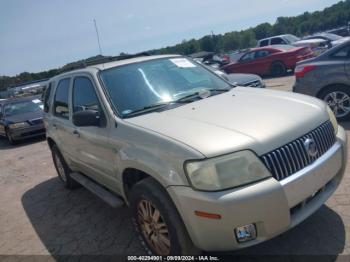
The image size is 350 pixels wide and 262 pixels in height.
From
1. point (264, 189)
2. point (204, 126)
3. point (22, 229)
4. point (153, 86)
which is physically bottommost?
point (22, 229)

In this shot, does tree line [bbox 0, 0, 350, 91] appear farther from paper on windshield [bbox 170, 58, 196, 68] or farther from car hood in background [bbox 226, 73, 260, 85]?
paper on windshield [bbox 170, 58, 196, 68]

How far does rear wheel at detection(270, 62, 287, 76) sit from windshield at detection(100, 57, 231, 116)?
12.9 m

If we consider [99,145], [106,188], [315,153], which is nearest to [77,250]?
[106,188]

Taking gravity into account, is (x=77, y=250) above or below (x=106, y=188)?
below

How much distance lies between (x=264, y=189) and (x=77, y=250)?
2403 millimetres

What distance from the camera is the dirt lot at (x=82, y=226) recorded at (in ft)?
11.2

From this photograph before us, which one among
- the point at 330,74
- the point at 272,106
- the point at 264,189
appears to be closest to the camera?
the point at 264,189

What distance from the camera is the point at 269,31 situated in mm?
80000

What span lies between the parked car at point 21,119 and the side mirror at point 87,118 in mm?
9168

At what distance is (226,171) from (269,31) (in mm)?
82667

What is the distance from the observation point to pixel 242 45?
9481cm

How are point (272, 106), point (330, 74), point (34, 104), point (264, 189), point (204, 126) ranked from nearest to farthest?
point (264, 189) < point (204, 126) < point (272, 106) < point (330, 74) < point (34, 104)

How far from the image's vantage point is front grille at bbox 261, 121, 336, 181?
9.11 feet

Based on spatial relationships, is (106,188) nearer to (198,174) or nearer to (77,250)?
(77,250)
